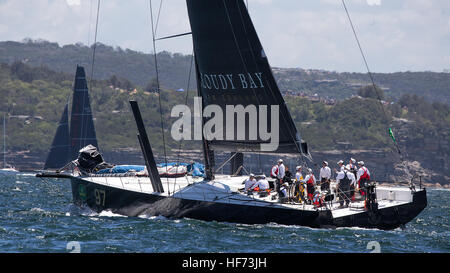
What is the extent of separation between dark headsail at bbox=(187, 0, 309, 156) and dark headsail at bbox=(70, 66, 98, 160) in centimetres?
1839

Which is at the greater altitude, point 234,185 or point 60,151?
point 234,185

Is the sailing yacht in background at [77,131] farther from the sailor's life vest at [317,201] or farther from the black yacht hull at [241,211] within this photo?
the sailor's life vest at [317,201]

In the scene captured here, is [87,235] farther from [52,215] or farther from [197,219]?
[52,215]

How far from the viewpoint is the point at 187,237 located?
59.4 ft

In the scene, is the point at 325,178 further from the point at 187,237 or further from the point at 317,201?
the point at 187,237

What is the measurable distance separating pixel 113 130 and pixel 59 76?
30.2 m

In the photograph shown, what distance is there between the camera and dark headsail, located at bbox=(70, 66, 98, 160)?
1594 inches

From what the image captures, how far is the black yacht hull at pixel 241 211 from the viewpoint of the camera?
1922cm

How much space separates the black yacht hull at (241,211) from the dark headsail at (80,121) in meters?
17.3

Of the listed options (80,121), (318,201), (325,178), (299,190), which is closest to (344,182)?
(325,178)

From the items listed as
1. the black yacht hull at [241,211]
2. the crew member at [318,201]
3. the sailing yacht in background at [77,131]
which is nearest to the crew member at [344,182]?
the black yacht hull at [241,211]

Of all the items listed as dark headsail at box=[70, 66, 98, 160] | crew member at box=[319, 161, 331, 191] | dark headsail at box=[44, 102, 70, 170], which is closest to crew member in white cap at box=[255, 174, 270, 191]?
crew member at box=[319, 161, 331, 191]

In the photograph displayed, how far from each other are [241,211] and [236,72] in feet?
13.4

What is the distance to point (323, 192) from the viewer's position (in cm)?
2112
